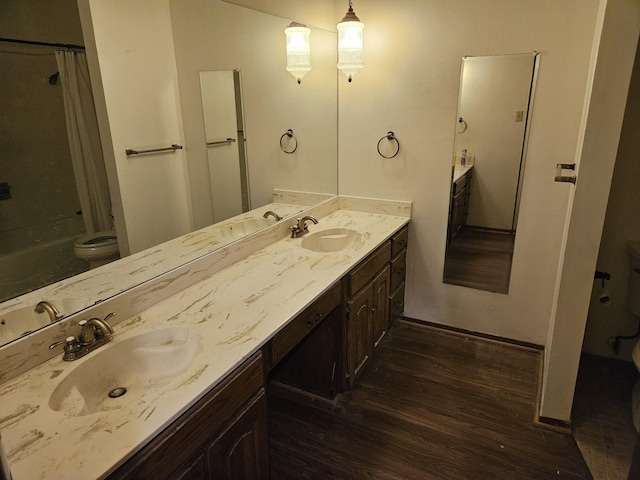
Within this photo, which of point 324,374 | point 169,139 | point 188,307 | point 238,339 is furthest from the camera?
point 324,374

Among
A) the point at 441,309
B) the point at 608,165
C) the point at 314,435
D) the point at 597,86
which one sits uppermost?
the point at 597,86

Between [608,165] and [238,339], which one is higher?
[608,165]

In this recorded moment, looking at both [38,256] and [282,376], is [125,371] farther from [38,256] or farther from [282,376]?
[282,376]

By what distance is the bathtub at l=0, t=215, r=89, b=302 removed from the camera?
1.22 m

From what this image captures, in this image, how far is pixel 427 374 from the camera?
2.46 meters

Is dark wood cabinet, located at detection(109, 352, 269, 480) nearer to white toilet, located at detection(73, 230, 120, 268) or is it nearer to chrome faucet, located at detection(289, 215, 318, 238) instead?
white toilet, located at detection(73, 230, 120, 268)

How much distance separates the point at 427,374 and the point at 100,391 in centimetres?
182

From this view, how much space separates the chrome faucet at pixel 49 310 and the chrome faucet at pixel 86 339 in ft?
0.22

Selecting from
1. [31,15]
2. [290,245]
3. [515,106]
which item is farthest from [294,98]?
[31,15]

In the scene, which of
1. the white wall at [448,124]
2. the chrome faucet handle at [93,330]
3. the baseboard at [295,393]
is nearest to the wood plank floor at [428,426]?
the baseboard at [295,393]

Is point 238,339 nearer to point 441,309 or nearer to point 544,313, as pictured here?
point 441,309

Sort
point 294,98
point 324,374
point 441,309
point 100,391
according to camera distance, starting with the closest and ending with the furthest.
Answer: point 100,391
point 324,374
point 294,98
point 441,309

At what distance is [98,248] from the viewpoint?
57.4 inches

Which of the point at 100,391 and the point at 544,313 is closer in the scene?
the point at 100,391
